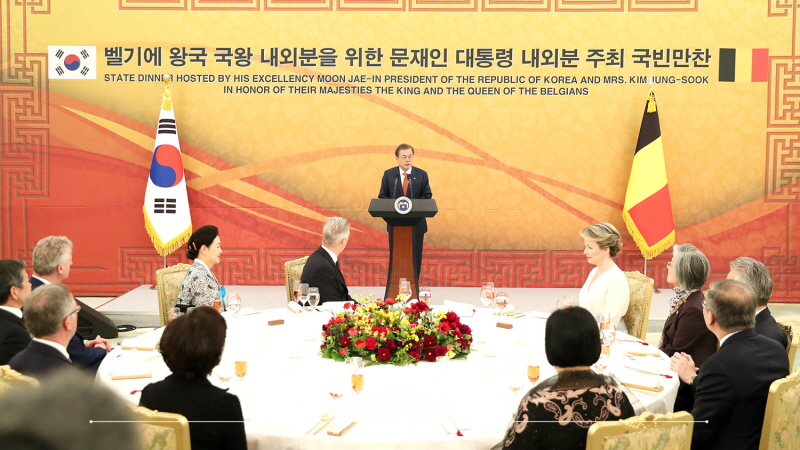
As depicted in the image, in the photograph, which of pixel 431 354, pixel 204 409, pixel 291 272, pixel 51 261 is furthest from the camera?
pixel 291 272

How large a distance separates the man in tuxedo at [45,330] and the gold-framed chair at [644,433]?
1.89 m

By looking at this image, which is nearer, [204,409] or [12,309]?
[204,409]

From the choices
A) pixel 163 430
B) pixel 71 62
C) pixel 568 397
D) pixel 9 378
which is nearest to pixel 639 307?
pixel 568 397

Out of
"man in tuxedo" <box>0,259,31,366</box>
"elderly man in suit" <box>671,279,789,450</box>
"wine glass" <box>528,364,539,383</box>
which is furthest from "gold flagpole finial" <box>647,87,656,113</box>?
"man in tuxedo" <box>0,259,31,366</box>

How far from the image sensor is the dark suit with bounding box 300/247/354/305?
4680mm

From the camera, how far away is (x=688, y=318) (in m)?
3.60

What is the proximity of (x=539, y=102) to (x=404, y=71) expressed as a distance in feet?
4.54

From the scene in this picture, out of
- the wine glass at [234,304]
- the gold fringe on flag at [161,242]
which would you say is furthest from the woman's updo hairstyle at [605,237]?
the gold fringe on flag at [161,242]

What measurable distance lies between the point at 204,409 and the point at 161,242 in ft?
17.4

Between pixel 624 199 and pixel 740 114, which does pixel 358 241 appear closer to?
pixel 624 199

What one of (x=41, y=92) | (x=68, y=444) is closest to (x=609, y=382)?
(x=68, y=444)

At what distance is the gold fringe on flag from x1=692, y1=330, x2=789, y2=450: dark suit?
5.66 m

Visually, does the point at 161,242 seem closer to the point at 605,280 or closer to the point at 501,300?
the point at 501,300

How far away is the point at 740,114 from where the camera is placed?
750cm
